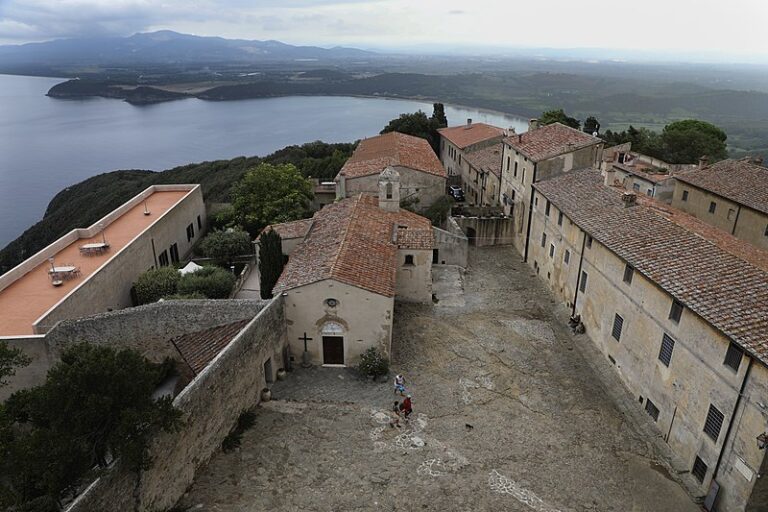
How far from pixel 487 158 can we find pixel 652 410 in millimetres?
30437

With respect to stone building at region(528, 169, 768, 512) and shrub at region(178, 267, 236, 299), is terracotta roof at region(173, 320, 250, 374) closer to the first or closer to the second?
shrub at region(178, 267, 236, 299)

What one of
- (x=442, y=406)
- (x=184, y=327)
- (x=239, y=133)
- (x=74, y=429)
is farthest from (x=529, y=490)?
(x=239, y=133)

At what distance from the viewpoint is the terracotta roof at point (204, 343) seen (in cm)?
1828

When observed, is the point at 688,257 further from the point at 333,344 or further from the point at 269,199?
the point at 269,199

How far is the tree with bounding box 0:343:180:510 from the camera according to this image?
10.4 meters

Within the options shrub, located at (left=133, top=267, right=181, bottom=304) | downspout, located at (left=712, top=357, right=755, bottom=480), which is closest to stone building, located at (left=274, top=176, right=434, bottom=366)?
shrub, located at (left=133, top=267, right=181, bottom=304)

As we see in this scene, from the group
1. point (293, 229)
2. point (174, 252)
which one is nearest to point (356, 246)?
point (293, 229)

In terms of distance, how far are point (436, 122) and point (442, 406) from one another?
165 feet

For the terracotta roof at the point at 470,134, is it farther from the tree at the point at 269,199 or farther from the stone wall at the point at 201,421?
the stone wall at the point at 201,421

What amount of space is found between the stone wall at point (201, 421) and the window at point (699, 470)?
14.5 m

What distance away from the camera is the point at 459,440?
1714cm

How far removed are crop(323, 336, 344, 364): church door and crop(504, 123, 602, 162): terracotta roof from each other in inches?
722

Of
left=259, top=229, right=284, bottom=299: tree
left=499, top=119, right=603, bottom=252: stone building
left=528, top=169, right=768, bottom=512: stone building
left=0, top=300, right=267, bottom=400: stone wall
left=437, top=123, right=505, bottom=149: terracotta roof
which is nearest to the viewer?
left=528, top=169, right=768, bottom=512: stone building

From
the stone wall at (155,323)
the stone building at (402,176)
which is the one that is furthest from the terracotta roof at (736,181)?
the stone wall at (155,323)
